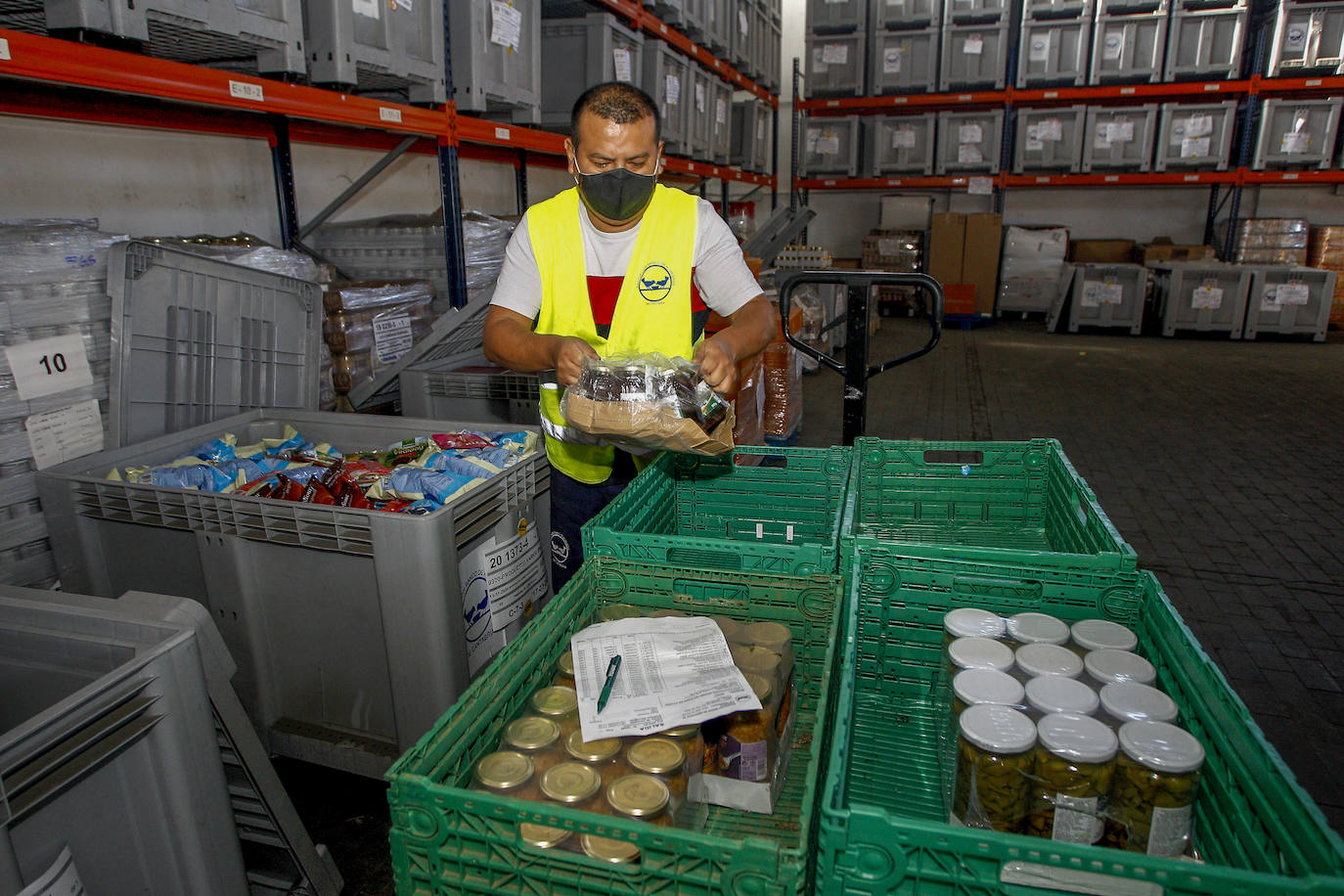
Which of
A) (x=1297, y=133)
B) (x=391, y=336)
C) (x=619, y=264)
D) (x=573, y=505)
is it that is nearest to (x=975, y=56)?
(x=1297, y=133)

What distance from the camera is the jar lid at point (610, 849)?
852 millimetres

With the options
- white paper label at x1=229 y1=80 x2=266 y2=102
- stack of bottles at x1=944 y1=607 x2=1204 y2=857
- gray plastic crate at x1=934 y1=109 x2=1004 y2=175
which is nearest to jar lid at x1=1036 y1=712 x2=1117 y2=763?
stack of bottles at x1=944 y1=607 x2=1204 y2=857

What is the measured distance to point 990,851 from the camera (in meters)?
0.79

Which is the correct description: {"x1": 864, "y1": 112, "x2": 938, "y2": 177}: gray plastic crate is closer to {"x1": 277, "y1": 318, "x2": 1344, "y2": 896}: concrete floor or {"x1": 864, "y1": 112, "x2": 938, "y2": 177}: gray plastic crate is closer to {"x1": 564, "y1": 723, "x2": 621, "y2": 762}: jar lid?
{"x1": 277, "y1": 318, "x2": 1344, "y2": 896}: concrete floor

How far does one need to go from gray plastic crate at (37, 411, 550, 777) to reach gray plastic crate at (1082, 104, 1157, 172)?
37.0 feet

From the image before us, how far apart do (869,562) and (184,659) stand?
1.12 m

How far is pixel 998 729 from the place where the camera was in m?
1.07

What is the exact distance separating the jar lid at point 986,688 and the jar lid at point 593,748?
53 centimetres

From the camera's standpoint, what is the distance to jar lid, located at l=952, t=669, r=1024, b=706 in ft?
3.78

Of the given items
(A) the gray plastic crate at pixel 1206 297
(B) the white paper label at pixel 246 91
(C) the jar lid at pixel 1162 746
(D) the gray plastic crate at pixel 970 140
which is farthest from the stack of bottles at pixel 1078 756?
(D) the gray plastic crate at pixel 970 140

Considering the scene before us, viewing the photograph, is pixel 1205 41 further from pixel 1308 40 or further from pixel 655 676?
pixel 655 676

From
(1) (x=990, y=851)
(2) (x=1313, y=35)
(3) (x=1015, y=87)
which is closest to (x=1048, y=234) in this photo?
(3) (x=1015, y=87)

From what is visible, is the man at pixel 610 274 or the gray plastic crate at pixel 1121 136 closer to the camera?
the man at pixel 610 274

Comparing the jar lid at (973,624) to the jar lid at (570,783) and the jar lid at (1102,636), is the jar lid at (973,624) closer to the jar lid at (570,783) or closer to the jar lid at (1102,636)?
the jar lid at (1102,636)
